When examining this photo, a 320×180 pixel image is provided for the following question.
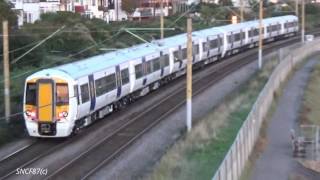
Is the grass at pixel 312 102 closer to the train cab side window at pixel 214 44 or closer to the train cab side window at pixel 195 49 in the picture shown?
the train cab side window at pixel 214 44

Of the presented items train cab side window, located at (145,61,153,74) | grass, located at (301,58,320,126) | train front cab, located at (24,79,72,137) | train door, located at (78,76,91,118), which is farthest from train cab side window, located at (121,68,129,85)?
grass, located at (301,58,320,126)

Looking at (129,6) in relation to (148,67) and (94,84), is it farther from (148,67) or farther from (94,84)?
(94,84)

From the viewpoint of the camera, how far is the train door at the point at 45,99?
2491 cm

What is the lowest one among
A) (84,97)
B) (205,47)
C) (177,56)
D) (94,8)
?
(84,97)

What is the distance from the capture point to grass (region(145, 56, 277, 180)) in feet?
64.6

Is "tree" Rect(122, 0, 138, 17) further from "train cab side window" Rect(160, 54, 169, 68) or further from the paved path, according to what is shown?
"train cab side window" Rect(160, 54, 169, 68)

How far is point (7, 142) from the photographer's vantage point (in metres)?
25.7

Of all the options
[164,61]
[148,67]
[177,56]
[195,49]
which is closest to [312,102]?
[177,56]

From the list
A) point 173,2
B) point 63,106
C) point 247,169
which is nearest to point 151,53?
point 63,106

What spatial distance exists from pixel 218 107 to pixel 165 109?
2.57 m

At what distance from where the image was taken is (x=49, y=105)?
24906 mm

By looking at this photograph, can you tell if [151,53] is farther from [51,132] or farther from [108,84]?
[51,132]

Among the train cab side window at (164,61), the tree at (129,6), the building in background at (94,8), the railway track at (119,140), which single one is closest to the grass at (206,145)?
Answer: the railway track at (119,140)

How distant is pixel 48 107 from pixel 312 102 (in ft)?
71.4
